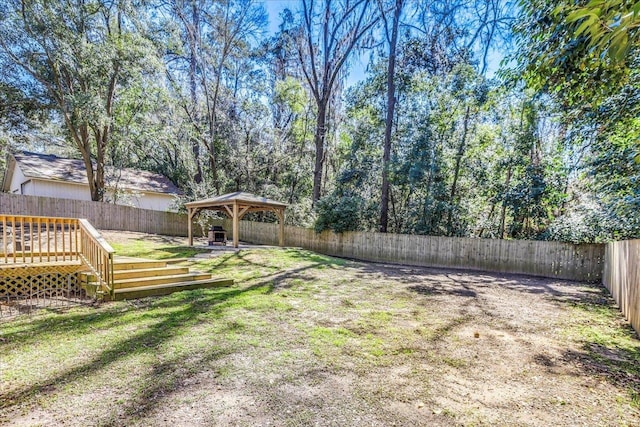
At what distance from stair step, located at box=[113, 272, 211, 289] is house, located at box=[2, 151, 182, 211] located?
12.4 m

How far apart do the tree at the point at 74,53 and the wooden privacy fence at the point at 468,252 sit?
1006cm

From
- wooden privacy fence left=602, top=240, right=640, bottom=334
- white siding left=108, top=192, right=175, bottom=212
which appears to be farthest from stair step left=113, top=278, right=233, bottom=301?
white siding left=108, top=192, right=175, bottom=212

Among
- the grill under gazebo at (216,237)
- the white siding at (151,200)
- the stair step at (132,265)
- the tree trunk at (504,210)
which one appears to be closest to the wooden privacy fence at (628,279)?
the tree trunk at (504,210)

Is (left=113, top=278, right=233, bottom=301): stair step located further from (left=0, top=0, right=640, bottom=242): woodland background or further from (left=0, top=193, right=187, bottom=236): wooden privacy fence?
(left=0, top=193, right=187, bottom=236): wooden privacy fence

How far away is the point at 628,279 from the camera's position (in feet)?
16.5

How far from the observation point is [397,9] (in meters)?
13.5

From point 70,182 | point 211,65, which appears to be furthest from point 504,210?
point 70,182

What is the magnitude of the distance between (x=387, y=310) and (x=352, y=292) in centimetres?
134

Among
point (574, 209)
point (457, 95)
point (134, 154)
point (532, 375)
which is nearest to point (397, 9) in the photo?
point (457, 95)

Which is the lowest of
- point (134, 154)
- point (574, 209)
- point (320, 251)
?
point (320, 251)

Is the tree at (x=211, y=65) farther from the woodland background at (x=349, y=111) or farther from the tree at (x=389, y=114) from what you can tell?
the tree at (x=389, y=114)

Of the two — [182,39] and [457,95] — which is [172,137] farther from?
[457,95]

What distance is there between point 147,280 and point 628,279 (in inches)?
320

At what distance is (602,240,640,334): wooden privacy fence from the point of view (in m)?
A: 4.40
